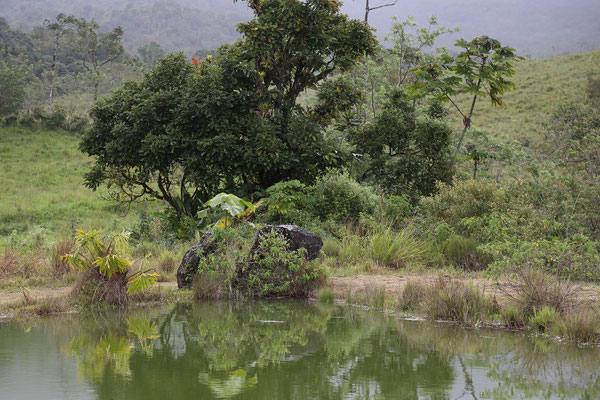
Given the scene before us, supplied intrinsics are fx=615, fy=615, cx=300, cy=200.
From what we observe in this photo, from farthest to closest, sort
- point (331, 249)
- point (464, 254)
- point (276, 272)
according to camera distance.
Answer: point (331, 249) → point (464, 254) → point (276, 272)

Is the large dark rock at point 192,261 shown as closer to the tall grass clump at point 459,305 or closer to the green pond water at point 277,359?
the green pond water at point 277,359

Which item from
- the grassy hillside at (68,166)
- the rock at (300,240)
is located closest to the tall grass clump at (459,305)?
the rock at (300,240)

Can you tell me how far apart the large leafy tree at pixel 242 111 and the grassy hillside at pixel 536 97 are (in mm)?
18411

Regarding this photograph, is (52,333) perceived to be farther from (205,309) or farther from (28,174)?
(28,174)

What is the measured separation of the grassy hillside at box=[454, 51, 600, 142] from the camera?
35194 mm

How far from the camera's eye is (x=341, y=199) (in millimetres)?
13812

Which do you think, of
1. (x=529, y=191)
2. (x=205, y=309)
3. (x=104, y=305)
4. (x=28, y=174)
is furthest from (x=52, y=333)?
(x=28, y=174)

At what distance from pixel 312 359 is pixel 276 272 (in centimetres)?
366

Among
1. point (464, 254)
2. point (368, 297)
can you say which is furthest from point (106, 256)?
point (464, 254)

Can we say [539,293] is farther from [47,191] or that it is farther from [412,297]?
[47,191]

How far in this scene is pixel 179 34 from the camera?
7190 inches

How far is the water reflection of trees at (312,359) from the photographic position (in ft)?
17.5

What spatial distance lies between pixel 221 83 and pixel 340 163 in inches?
139

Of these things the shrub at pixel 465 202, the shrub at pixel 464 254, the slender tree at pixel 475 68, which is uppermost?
the slender tree at pixel 475 68
